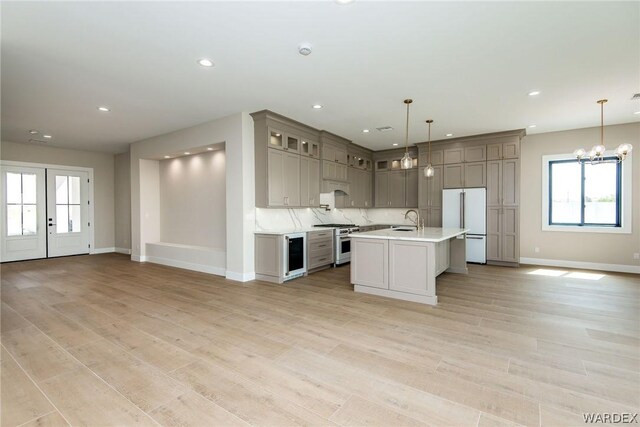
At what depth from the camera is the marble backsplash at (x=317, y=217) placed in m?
5.76

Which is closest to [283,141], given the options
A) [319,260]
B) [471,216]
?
[319,260]

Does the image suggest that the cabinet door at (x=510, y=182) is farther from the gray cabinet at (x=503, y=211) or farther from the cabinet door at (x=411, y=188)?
the cabinet door at (x=411, y=188)

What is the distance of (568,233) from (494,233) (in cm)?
144

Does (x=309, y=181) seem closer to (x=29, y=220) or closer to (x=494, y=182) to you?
(x=494, y=182)

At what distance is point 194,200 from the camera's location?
22.2 ft

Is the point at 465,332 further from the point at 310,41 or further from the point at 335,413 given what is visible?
the point at 310,41

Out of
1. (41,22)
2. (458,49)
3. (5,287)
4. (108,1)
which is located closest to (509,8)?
(458,49)

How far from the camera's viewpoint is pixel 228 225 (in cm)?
537

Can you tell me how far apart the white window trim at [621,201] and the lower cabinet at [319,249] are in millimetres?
4714

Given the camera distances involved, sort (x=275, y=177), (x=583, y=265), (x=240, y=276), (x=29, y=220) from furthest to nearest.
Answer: (x=29, y=220)
(x=583, y=265)
(x=275, y=177)
(x=240, y=276)

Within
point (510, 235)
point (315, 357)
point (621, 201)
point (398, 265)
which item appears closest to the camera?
point (315, 357)

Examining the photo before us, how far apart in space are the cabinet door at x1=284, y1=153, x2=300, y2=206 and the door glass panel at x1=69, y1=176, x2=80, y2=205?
661 centimetres

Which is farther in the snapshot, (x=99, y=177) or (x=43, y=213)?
(x=99, y=177)

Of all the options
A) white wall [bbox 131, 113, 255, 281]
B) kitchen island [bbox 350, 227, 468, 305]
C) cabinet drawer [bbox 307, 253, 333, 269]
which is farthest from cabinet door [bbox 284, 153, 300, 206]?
kitchen island [bbox 350, 227, 468, 305]
